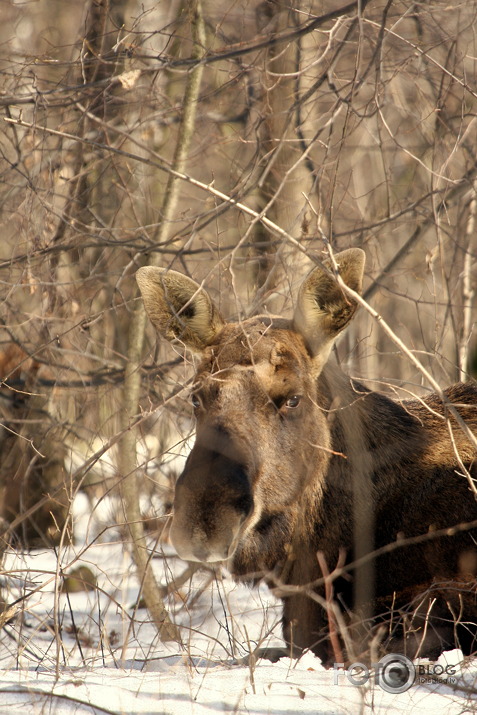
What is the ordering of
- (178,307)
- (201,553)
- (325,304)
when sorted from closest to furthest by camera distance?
(201,553) → (325,304) → (178,307)

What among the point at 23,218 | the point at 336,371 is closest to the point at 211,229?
the point at 23,218

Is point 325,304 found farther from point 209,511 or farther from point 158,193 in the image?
point 158,193

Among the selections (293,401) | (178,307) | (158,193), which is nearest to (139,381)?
(178,307)

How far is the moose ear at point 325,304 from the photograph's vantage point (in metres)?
4.26

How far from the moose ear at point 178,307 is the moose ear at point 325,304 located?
0.52m

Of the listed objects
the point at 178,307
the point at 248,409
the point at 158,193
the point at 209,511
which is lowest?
the point at 209,511

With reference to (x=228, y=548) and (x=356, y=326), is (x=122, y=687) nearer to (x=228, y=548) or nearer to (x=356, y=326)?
(x=228, y=548)

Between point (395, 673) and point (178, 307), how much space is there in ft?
7.79

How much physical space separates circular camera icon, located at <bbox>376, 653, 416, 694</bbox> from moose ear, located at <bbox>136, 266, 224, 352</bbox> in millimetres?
2045

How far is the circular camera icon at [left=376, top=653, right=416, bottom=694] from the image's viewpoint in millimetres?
3443

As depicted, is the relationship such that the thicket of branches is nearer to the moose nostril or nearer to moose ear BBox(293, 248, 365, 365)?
moose ear BBox(293, 248, 365, 365)

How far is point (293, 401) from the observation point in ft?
14.0

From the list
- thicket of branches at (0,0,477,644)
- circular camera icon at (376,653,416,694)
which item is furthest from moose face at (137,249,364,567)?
circular camera icon at (376,653,416,694)

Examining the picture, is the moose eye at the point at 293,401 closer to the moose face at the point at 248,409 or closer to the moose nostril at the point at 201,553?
the moose face at the point at 248,409
